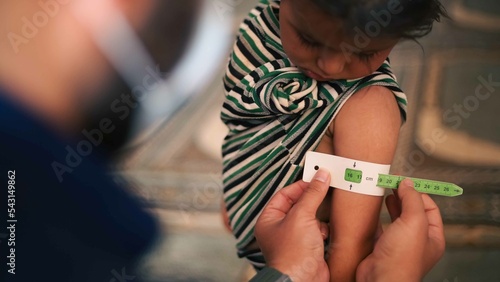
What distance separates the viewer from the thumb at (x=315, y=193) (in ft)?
2.55

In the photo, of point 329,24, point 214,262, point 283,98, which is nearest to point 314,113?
point 283,98

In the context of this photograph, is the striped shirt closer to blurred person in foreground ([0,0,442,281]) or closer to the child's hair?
the child's hair

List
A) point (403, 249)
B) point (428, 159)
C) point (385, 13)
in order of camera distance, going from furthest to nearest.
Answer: point (428, 159) < point (403, 249) < point (385, 13)

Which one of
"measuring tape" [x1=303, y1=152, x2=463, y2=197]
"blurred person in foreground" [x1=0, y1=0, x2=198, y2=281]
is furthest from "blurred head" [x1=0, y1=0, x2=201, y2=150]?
"measuring tape" [x1=303, y1=152, x2=463, y2=197]

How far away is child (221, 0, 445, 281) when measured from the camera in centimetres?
66

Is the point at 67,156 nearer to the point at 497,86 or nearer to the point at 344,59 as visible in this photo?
the point at 344,59

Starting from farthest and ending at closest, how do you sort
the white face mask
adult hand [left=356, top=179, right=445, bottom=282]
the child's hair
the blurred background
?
the white face mask, the blurred background, adult hand [left=356, top=179, right=445, bottom=282], the child's hair

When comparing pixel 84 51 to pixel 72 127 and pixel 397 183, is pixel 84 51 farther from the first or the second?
pixel 397 183

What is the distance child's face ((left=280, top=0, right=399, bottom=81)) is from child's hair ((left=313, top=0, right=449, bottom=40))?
1cm

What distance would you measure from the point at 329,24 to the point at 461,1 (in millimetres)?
676

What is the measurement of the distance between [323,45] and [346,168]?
0.59 feet

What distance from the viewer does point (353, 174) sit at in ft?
2.55

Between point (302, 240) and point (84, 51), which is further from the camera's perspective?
point (84, 51)

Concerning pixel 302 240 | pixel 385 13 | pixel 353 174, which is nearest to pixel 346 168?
pixel 353 174
